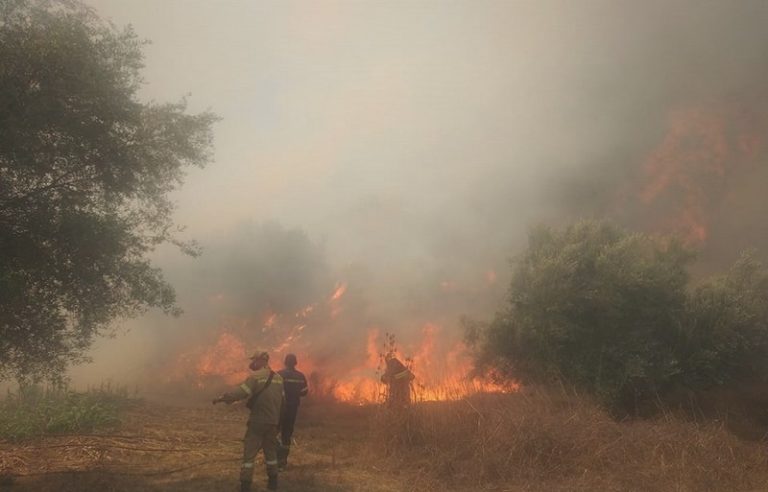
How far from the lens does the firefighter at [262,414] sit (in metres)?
8.70

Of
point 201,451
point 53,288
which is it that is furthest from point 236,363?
point 53,288

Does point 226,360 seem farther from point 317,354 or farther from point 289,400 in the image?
point 289,400

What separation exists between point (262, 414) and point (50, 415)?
8.55 metres

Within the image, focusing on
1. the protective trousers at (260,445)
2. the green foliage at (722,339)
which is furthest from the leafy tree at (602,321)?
the protective trousers at (260,445)

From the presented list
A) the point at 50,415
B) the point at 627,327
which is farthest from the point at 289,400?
the point at 627,327

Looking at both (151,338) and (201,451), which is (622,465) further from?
(151,338)

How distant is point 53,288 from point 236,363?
2194 centimetres

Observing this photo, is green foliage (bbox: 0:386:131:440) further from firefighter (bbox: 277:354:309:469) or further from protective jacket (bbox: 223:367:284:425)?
protective jacket (bbox: 223:367:284:425)

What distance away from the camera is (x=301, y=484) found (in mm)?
9438

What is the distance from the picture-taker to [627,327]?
20.2 meters

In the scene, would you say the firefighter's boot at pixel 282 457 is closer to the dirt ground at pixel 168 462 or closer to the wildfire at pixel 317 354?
the dirt ground at pixel 168 462

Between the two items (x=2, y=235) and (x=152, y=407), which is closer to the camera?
(x=2, y=235)

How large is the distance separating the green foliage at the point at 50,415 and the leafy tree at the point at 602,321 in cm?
1697

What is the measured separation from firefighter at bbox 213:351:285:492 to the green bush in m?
14.3
